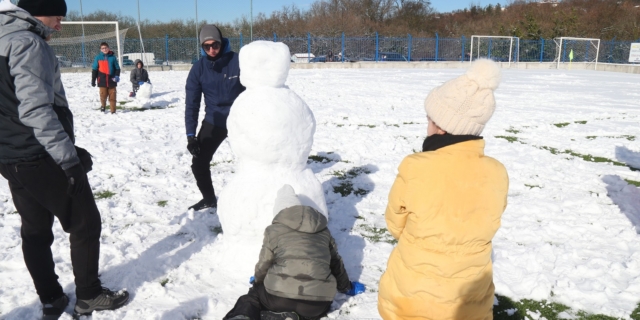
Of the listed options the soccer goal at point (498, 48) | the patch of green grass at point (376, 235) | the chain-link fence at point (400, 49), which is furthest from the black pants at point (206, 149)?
the soccer goal at point (498, 48)

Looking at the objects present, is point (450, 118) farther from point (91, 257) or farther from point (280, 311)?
point (91, 257)

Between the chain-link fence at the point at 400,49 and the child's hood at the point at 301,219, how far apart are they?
2652 cm

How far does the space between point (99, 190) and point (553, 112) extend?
975 cm

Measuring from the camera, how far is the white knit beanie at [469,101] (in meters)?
1.92

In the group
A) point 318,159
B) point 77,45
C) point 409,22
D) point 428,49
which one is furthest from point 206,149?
point 409,22

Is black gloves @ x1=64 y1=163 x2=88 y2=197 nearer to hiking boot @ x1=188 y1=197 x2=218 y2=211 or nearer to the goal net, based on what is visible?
hiking boot @ x1=188 y1=197 x2=218 y2=211

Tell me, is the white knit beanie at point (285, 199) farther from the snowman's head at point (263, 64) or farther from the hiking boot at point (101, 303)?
the hiking boot at point (101, 303)

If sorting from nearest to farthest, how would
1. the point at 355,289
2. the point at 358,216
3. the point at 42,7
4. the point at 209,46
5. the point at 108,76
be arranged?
the point at 42,7
the point at 355,289
the point at 209,46
the point at 358,216
the point at 108,76

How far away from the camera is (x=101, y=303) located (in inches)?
115

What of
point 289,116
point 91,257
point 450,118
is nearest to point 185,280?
point 91,257

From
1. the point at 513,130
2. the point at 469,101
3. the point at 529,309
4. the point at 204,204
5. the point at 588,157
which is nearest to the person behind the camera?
the point at 469,101

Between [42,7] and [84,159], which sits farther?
[84,159]

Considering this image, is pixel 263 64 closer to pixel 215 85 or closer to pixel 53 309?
pixel 215 85

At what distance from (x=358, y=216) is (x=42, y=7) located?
3.16 metres
